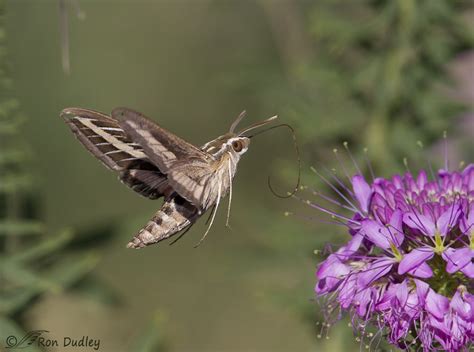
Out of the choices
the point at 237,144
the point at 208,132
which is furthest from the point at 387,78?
the point at 208,132

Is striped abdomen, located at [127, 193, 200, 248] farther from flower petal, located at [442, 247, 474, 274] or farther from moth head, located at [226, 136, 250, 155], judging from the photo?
flower petal, located at [442, 247, 474, 274]

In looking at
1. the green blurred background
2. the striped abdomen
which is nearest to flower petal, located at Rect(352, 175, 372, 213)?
the striped abdomen

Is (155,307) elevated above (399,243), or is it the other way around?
(399,243)

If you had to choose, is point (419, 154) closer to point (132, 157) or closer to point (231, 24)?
point (132, 157)

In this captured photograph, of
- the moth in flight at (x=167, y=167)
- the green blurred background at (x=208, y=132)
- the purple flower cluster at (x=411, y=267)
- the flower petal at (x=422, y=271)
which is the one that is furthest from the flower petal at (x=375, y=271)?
the green blurred background at (x=208, y=132)

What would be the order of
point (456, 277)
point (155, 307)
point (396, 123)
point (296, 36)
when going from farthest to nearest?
1. point (155, 307)
2. point (296, 36)
3. point (396, 123)
4. point (456, 277)

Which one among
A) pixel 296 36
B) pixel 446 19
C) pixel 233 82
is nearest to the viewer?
pixel 446 19

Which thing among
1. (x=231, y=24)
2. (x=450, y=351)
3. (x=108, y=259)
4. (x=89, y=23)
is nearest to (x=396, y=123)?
(x=450, y=351)
